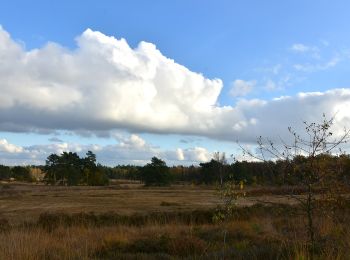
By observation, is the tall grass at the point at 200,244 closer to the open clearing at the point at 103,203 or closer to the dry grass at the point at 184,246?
the dry grass at the point at 184,246

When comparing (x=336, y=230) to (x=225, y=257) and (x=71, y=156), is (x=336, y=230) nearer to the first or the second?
(x=225, y=257)

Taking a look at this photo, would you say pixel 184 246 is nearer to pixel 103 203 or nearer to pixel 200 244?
pixel 200 244

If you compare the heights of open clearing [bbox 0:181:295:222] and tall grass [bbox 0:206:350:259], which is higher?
open clearing [bbox 0:181:295:222]

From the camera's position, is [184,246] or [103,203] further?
[103,203]

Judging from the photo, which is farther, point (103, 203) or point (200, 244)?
point (103, 203)

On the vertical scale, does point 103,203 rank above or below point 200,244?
above

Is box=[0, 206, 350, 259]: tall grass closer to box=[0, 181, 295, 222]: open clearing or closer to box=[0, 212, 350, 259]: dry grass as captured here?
box=[0, 212, 350, 259]: dry grass

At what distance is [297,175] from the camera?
9094 millimetres

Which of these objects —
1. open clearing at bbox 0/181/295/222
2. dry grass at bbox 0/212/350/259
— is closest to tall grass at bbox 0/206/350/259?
dry grass at bbox 0/212/350/259

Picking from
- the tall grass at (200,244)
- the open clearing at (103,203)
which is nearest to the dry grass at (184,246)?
the tall grass at (200,244)

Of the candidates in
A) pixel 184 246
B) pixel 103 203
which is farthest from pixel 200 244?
pixel 103 203

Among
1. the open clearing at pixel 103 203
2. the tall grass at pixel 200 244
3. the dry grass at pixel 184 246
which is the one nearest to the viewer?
the dry grass at pixel 184 246

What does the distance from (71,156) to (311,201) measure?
10698 cm

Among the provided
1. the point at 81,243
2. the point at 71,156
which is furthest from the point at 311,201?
the point at 71,156
